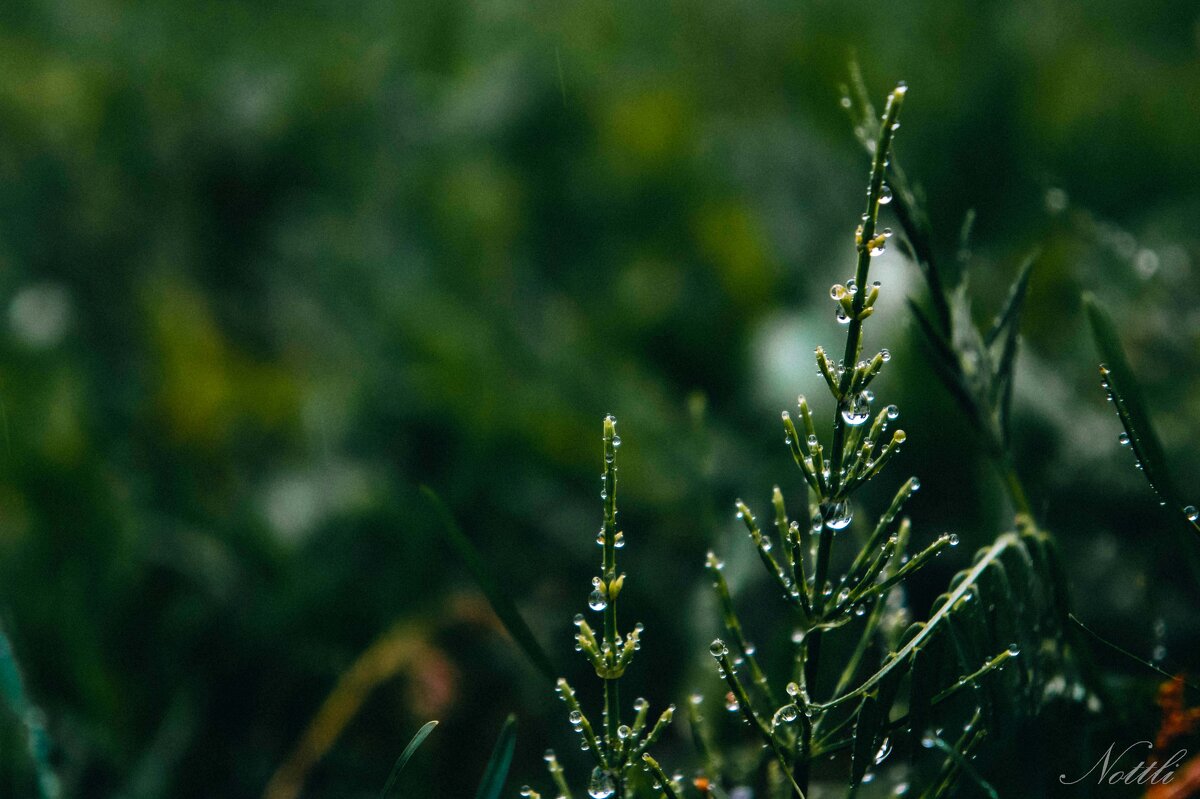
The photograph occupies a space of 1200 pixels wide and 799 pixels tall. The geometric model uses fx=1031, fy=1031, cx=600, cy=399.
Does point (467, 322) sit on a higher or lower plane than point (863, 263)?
higher

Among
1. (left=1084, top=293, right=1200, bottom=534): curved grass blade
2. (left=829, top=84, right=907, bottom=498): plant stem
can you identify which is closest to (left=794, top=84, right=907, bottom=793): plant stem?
(left=829, top=84, right=907, bottom=498): plant stem

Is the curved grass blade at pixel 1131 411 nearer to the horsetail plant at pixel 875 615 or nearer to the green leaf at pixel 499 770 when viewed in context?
the horsetail plant at pixel 875 615

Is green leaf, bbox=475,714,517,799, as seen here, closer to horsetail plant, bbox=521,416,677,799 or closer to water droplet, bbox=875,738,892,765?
horsetail plant, bbox=521,416,677,799

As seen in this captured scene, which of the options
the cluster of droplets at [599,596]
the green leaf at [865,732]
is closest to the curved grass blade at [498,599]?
the cluster of droplets at [599,596]

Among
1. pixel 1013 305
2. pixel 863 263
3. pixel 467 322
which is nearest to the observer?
pixel 863 263

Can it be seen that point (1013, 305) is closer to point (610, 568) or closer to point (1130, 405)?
point (1130, 405)
